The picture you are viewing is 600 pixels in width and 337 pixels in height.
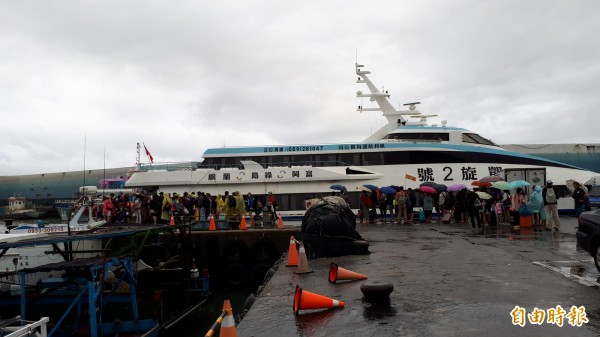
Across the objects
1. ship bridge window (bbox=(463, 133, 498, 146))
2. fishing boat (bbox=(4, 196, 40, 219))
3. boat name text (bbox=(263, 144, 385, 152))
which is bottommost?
fishing boat (bbox=(4, 196, 40, 219))

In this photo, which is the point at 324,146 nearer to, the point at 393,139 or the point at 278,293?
the point at 393,139

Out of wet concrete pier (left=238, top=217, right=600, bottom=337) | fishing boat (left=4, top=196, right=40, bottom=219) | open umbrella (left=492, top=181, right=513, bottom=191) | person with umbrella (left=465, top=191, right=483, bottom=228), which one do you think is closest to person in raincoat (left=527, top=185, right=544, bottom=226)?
open umbrella (left=492, top=181, right=513, bottom=191)

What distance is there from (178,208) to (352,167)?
10050mm

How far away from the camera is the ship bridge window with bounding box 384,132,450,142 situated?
25844 millimetres

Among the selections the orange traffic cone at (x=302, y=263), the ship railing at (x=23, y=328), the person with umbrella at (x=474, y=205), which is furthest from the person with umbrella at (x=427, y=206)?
the ship railing at (x=23, y=328)

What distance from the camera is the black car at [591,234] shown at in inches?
299

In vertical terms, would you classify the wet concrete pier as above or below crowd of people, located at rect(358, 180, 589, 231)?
below

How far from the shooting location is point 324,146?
84.8 feet

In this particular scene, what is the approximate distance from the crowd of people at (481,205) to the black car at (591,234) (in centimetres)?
797

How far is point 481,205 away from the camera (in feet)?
57.9

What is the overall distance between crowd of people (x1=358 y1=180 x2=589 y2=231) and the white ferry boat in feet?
6.28

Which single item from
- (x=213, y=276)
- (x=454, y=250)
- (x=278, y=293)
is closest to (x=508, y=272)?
(x=454, y=250)

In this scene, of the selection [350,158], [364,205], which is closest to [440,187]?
[364,205]

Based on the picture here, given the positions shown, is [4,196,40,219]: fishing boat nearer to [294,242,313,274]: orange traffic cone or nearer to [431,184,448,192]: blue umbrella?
[431,184,448,192]: blue umbrella
